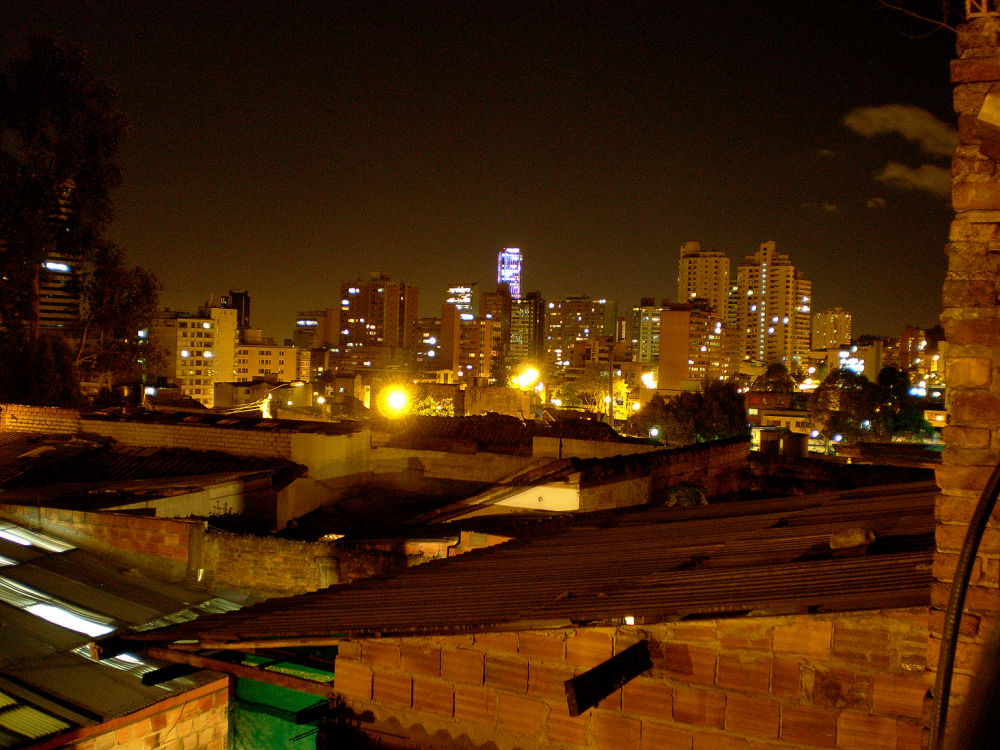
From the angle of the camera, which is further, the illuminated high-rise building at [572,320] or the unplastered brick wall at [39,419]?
the illuminated high-rise building at [572,320]

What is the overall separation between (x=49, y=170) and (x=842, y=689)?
21.1 metres

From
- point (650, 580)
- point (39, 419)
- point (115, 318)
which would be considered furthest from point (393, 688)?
point (115, 318)

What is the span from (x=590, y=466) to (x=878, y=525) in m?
5.15

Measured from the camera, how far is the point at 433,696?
383cm

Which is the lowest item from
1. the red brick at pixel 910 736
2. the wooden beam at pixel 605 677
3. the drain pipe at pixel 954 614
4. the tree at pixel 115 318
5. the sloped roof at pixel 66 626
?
the sloped roof at pixel 66 626

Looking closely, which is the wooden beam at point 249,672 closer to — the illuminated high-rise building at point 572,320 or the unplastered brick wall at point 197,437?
the unplastered brick wall at point 197,437

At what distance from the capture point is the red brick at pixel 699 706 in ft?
10.6

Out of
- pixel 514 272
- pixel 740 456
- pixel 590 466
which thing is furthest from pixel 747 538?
pixel 514 272

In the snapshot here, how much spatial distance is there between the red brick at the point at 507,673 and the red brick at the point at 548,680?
0.11 ft

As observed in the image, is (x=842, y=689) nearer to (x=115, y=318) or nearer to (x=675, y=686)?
(x=675, y=686)

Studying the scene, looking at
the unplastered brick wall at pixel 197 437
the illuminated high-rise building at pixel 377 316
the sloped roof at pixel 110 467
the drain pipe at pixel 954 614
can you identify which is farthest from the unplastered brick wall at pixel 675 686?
the illuminated high-rise building at pixel 377 316

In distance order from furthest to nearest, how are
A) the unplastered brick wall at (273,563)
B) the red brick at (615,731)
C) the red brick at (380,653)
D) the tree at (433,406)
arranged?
the tree at (433,406)
the unplastered brick wall at (273,563)
the red brick at (380,653)
the red brick at (615,731)

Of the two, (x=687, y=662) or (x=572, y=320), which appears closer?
(x=687, y=662)

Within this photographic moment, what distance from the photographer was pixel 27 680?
5.01m
